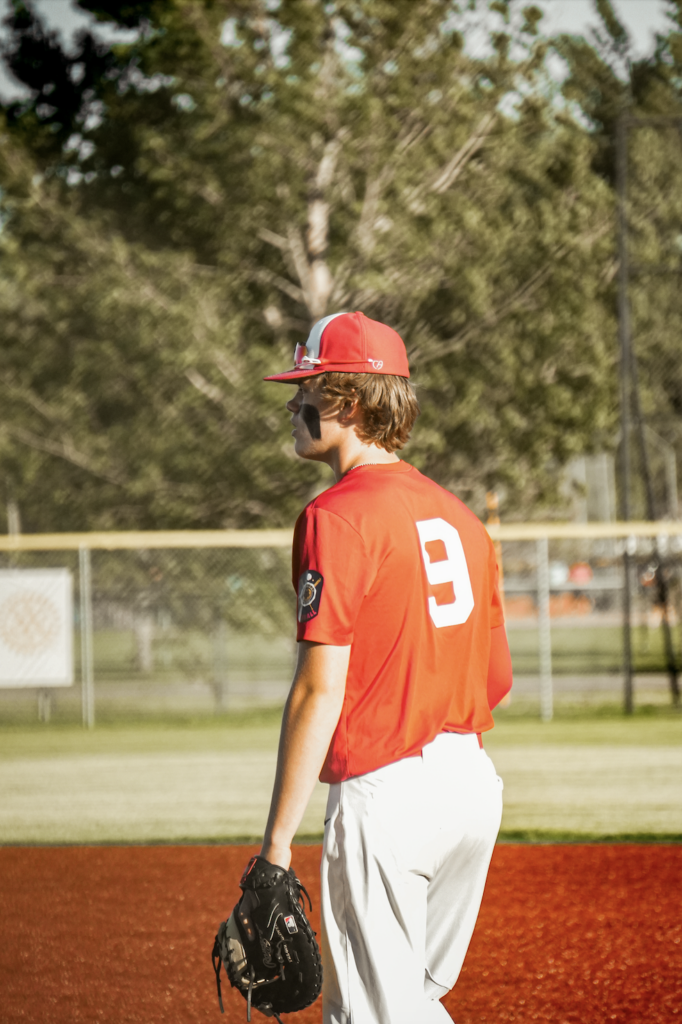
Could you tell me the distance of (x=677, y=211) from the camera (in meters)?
20.0

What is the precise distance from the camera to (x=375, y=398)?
240 cm

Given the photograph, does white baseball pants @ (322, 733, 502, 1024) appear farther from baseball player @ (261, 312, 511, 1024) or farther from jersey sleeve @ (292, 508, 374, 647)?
jersey sleeve @ (292, 508, 374, 647)

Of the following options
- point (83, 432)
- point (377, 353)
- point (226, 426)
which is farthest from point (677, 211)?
point (377, 353)

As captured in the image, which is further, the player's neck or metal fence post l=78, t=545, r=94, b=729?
metal fence post l=78, t=545, r=94, b=729

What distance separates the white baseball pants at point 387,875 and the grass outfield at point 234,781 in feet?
17.2

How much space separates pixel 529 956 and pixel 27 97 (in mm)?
19021

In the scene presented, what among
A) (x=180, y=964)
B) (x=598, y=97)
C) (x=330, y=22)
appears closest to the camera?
(x=180, y=964)

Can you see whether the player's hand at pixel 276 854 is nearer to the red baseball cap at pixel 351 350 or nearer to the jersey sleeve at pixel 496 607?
the jersey sleeve at pixel 496 607

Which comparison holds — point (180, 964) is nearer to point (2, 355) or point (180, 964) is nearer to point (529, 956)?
point (529, 956)

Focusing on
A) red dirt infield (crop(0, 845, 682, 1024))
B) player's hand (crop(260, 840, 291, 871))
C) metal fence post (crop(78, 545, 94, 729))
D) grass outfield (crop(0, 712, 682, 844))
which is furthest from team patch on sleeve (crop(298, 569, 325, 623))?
metal fence post (crop(78, 545, 94, 729))

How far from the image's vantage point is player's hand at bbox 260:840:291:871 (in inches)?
86.2

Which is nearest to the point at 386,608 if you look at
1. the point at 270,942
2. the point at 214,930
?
the point at 270,942

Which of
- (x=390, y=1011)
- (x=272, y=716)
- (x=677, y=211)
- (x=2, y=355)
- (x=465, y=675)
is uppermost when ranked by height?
(x=677, y=211)

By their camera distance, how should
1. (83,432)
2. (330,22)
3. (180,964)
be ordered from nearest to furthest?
1. (180,964)
2. (330,22)
3. (83,432)
